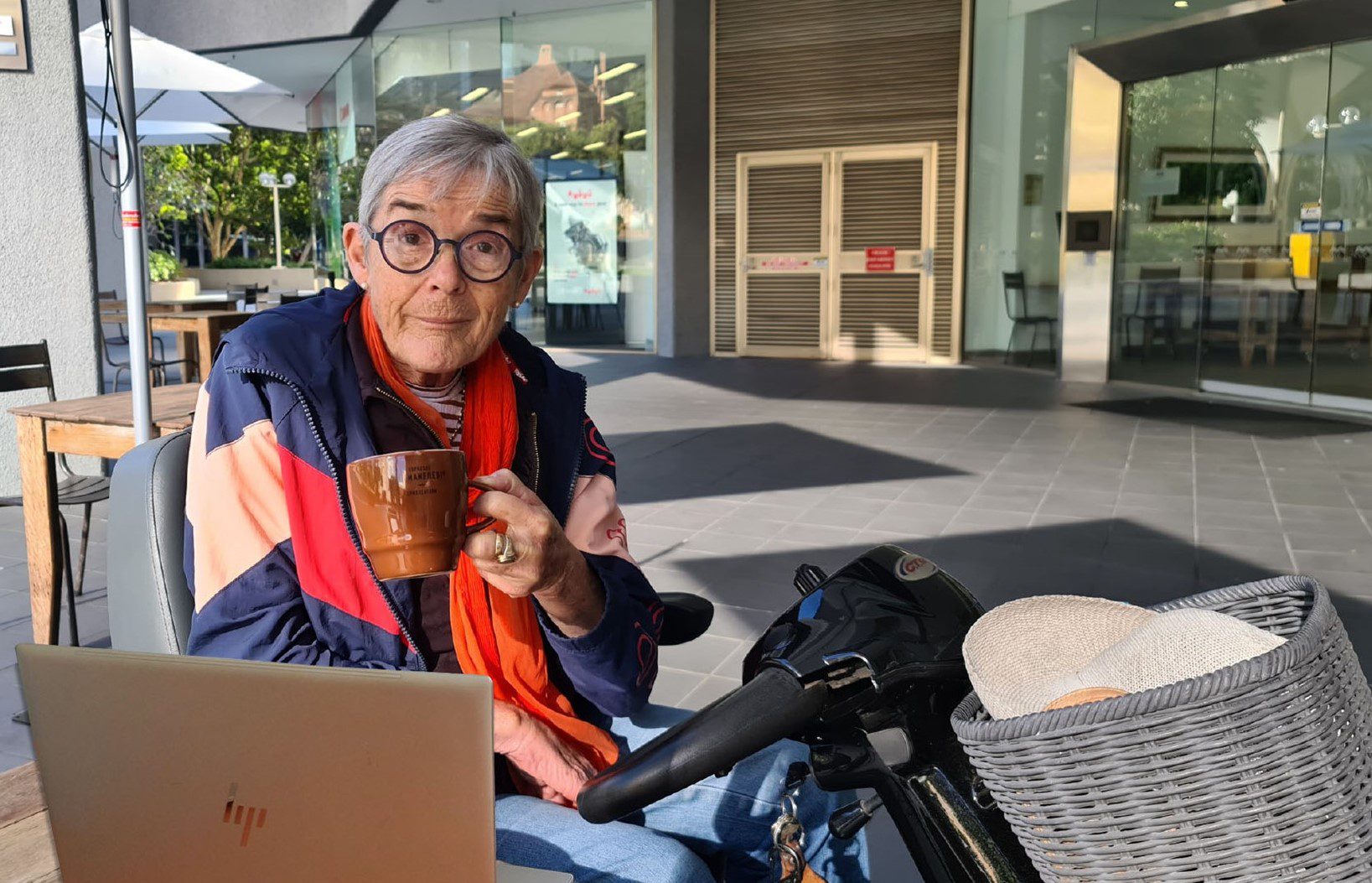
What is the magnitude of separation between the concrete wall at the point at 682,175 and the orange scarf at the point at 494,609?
12.6 metres

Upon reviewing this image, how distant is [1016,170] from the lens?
40.7 ft

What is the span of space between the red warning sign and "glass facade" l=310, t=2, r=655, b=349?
2813 millimetres

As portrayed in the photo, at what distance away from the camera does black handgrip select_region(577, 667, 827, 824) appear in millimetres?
916

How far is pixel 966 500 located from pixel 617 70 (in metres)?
9.78

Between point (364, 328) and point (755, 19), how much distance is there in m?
13.1

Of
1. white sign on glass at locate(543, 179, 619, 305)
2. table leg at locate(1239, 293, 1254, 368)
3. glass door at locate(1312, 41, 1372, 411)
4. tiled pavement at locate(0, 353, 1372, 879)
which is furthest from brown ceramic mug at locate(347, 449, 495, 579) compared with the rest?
white sign on glass at locate(543, 179, 619, 305)

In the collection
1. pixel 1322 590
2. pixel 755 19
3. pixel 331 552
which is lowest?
pixel 331 552

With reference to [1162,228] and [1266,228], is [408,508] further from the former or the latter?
[1162,228]

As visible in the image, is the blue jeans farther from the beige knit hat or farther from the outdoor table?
the outdoor table

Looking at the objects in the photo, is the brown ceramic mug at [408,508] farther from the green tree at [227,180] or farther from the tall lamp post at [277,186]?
the tall lamp post at [277,186]

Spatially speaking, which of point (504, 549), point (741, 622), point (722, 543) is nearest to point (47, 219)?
point (722, 543)

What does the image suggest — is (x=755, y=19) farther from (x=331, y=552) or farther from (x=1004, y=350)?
(x=331, y=552)

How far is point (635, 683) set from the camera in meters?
1.61

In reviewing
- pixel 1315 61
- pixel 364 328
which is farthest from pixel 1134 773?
pixel 1315 61
